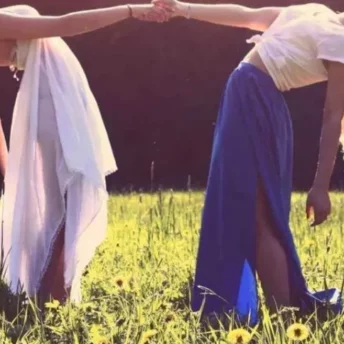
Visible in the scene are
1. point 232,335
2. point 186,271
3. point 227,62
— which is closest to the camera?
point 232,335

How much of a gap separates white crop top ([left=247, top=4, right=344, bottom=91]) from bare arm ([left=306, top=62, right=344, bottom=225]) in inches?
2.5

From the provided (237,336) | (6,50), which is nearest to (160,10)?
(6,50)

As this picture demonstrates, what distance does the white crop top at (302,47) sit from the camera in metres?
3.47

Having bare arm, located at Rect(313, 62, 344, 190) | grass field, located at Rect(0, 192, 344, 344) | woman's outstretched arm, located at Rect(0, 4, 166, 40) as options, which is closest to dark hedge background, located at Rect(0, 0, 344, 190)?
grass field, located at Rect(0, 192, 344, 344)

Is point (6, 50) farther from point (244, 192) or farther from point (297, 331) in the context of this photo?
point (297, 331)

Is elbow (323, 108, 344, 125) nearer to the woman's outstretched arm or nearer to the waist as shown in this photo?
the waist

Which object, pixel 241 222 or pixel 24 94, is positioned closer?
pixel 241 222

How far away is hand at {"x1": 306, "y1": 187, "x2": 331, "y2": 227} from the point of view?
3.44m

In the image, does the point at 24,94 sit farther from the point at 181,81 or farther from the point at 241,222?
the point at 181,81

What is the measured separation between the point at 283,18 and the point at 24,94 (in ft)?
3.58

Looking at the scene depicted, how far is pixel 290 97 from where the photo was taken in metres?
16.8

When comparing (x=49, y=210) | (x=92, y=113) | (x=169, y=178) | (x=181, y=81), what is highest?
(x=92, y=113)

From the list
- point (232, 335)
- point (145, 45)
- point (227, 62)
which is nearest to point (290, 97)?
point (227, 62)

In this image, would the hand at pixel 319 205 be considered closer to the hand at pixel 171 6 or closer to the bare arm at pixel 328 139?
the bare arm at pixel 328 139
